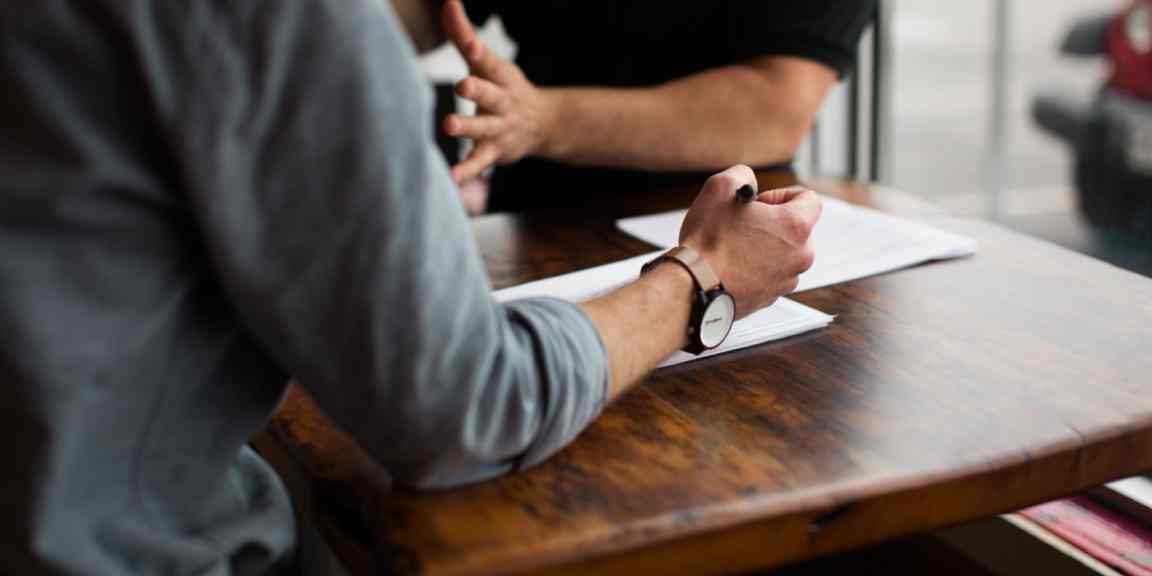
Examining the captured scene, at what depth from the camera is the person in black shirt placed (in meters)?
1.49

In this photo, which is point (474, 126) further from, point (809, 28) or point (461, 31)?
point (809, 28)

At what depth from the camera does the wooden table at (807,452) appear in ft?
2.34

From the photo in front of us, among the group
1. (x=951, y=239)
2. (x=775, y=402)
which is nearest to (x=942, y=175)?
(x=951, y=239)

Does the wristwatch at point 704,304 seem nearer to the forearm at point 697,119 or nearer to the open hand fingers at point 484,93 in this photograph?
the open hand fingers at point 484,93

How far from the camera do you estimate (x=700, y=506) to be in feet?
2.39

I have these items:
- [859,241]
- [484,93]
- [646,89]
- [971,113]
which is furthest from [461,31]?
[971,113]

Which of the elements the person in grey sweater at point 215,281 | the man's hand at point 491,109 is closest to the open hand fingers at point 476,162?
the man's hand at point 491,109

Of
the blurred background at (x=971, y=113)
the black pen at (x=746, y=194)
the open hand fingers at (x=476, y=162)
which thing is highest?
the black pen at (x=746, y=194)

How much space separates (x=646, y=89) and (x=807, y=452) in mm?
928

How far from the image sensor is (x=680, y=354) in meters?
0.99

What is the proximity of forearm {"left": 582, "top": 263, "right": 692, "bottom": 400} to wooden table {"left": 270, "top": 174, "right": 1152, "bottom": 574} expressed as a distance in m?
0.05

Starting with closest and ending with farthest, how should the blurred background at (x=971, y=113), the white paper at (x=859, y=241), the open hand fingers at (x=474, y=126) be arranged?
the white paper at (x=859, y=241) → the open hand fingers at (x=474, y=126) → the blurred background at (x=971, y=113)

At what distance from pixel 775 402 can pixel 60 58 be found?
57 cm

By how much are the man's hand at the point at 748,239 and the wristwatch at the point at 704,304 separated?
16mm
